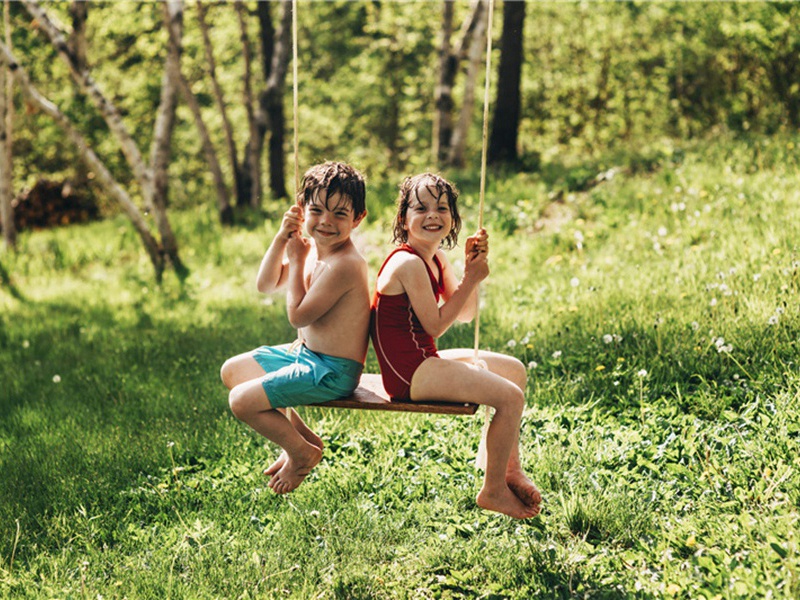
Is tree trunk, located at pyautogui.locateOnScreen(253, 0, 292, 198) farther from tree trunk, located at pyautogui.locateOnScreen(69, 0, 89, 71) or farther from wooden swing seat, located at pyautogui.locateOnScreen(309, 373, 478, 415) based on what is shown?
wooden swing seat, located at pyautogui.locateOnScreen(309, 373, 478, 415)

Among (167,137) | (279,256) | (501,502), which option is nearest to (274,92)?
(167,137)

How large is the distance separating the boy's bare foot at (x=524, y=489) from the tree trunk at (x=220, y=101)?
29.0ft

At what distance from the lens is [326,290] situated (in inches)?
132

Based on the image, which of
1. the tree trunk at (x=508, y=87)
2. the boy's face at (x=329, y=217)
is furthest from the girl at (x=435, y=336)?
the tree trunk at (x=508, y=87)

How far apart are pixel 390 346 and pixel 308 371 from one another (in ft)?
1.13

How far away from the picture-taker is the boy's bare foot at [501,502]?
11.0ft

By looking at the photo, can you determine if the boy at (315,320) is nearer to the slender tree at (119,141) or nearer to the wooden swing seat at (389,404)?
the wooden swing seat at (389,404)

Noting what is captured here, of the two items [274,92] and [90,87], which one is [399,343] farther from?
[274,92]

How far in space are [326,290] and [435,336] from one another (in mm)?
473

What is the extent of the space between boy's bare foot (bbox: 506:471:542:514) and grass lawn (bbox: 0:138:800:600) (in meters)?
0.23

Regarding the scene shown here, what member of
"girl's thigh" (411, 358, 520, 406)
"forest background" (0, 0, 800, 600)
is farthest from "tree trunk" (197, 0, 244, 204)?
"girl's thigh" (411, 358, 520, 406)

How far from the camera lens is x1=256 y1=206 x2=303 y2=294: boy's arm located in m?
3.42

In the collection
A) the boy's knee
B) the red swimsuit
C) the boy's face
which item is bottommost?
the boy's knee

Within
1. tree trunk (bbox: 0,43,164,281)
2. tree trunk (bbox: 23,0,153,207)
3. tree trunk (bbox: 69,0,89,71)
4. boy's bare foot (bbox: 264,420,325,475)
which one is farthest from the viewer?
tree trunk (bbox: 69,0,89,71)
